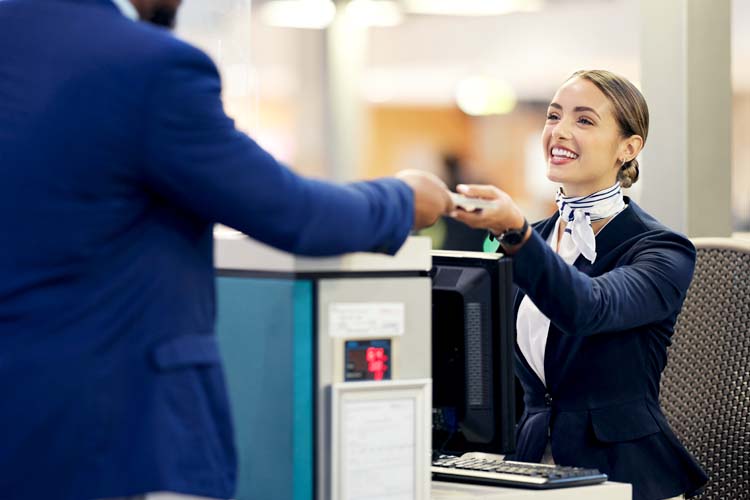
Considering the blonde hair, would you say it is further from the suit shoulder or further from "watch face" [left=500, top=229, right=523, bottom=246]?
"watch face" [left=500, top=229, right=523, bottom=246]

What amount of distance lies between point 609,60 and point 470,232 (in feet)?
34.2

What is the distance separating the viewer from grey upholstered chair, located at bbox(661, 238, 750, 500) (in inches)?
118

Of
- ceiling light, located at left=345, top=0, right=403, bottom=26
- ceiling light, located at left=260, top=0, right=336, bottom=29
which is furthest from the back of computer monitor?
ceiling light, located at left=260, top=0, right=336, bottom=29

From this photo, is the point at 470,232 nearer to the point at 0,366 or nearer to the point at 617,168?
the point at 617,168

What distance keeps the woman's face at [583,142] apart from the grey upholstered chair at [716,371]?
0.56 metres

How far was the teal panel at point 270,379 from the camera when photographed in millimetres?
1838

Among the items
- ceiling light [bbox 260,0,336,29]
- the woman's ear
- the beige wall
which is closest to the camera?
the woman's ear

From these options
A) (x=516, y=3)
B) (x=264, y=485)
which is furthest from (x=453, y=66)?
(x=264, y=485)

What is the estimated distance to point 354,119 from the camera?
24.1 ft

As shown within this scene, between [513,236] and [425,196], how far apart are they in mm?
431

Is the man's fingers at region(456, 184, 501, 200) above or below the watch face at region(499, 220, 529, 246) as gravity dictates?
above

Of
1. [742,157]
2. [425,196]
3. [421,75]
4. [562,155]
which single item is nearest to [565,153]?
[562,155]

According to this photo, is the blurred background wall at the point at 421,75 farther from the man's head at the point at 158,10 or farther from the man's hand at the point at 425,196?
the man's head at the point at 158,10

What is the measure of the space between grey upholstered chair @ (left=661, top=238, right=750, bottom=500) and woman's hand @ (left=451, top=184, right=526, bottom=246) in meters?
1.09
